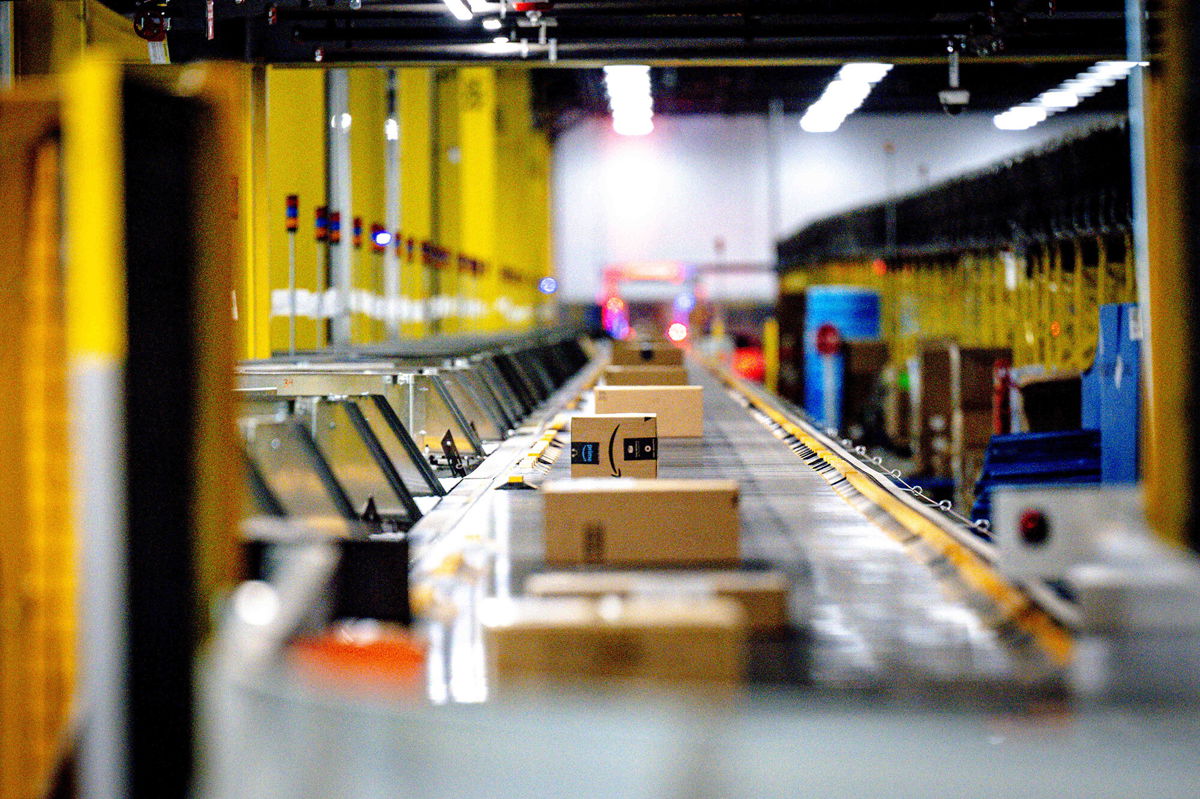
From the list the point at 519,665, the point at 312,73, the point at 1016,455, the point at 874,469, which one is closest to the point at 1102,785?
the point at 519,665

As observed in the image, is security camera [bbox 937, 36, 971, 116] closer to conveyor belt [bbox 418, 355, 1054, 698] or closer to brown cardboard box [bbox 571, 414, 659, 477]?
conveyor belt [bbox 418, 355, 1054, 698]

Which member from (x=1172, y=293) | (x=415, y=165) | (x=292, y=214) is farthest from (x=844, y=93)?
(x=415, y=165)

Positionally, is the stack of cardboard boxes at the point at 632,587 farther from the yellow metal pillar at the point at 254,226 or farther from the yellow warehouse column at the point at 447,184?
the yellow warehouse column at the point at 447,184

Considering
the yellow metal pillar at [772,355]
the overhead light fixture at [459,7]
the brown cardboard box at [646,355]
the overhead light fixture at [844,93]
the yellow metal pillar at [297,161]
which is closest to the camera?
the overhead light fixture at [459,7]

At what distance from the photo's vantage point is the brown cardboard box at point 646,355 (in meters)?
10.4

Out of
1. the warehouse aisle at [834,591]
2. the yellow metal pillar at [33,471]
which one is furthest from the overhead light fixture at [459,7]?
the yellow metal pillar at [33,471]

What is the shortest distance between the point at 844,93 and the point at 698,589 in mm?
6371

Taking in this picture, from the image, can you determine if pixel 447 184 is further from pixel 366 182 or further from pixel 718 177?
pixel 718 177

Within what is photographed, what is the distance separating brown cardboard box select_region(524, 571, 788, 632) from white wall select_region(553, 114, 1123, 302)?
92.3ft

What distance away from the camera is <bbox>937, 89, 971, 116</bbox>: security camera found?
8.39 meters

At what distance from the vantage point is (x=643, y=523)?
327cm

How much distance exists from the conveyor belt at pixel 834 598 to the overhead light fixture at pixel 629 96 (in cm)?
327

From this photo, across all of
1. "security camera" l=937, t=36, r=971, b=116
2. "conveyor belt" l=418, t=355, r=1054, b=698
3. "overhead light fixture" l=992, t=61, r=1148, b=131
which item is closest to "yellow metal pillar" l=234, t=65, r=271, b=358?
"conveyor belt" l=418, t=355, r=1054, b=698

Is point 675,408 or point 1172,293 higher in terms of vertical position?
point 1172,293
